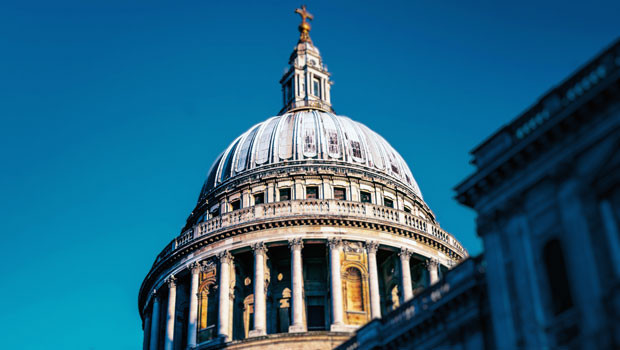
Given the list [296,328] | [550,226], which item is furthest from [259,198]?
[550,226]

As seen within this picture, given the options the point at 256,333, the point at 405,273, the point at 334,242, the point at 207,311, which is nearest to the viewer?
the point at 256,333

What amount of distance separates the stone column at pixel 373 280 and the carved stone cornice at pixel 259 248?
21.7 ft

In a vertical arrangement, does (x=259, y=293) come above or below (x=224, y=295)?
below

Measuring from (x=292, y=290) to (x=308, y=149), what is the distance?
12.4 m

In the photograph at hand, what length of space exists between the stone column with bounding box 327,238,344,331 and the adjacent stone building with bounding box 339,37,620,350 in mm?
22567

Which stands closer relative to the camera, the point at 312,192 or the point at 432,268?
the point at 432,268

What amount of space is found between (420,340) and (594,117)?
1111cm

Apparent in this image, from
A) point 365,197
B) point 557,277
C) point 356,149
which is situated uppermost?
point 356,149

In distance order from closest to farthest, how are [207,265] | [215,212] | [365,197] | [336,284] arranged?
[336,284]
[207,265]
[365,197]
[215,212]

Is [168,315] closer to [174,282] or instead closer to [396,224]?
[174,282]

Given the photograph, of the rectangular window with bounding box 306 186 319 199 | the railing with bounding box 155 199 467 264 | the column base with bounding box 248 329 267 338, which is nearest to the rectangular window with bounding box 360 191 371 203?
the railing with bounding box 155 199 467 264

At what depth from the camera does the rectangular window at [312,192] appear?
189ft

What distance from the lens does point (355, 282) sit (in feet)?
176

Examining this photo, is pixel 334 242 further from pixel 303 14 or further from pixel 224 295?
pixel 303 14
